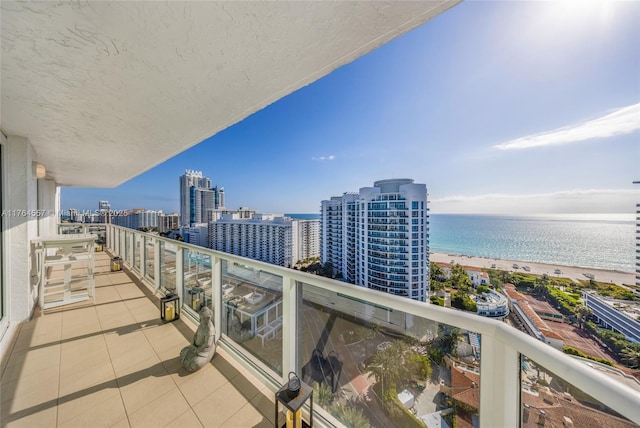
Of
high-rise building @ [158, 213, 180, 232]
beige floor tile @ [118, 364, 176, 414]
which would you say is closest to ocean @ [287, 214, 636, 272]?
beige floor tile @ [118, 364, 176, 414]

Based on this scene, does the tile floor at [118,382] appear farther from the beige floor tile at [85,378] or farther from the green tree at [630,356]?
the green tree at [630,356]

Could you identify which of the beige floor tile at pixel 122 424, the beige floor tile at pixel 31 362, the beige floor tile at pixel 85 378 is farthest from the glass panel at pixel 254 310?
the beige floor tile at pixel 31 362

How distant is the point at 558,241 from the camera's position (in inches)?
947

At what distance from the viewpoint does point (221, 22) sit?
41.8 inches

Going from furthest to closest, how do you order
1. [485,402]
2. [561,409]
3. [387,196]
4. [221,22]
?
[387,196] < [221,22] < [485,402] < [561,409]

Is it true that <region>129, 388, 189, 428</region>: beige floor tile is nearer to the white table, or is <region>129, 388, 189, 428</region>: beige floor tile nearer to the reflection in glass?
the white table

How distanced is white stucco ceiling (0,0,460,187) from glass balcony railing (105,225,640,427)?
55.5 inches

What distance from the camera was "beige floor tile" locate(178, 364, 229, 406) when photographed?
1.57 m

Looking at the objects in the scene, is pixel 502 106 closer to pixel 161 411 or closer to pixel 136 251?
pixel 161 411

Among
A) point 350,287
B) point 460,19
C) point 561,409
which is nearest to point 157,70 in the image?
point 350,287

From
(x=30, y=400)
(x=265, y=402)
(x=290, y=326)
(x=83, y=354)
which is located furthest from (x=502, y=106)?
(x=30, y=400)

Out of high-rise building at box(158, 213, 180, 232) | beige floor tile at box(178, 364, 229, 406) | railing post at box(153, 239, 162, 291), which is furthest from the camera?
high-rise building at box(158, 213, 180, 232)

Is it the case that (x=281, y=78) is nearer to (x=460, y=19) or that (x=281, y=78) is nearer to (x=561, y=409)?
(x=561, y=409)

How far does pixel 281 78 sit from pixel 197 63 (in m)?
0.53
